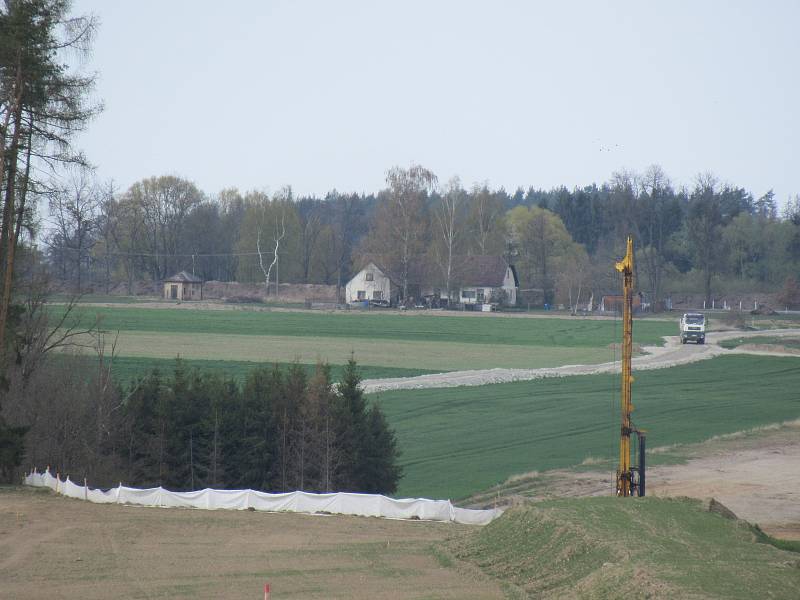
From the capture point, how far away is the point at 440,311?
4751 inches

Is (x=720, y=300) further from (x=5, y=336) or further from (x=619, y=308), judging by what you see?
(x=5, y=336)

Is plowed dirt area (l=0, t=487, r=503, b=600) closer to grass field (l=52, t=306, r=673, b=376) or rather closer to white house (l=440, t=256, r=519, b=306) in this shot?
grass field (l=52, t=306, r=673, b=376)

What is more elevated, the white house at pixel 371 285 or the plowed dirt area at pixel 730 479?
the white house at pixel 371 285

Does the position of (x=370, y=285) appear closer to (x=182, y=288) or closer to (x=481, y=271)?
(x=481, y=271)

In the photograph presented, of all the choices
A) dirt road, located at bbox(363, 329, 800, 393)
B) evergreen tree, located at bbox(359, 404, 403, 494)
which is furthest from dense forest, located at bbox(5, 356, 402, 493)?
dirt road, located at bbox(363, 329, 800, 393)

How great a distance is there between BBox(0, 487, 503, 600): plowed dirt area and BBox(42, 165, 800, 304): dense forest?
101570 millimetres

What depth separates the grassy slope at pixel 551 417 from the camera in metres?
33.2

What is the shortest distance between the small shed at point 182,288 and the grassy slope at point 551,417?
88.5 meters

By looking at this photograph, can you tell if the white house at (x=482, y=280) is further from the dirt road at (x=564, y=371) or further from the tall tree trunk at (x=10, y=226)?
the tall tree trunk at (x=10, y=226)

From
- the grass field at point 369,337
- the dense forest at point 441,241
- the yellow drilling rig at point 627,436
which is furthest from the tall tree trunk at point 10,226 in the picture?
the dense forest at point 441,241

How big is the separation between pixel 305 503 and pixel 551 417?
2054cm

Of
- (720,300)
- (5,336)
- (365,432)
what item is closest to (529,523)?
(365,432)

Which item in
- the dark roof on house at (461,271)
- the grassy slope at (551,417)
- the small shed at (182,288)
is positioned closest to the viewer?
the grassy slope at (551,417)

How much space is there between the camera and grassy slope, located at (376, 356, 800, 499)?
33156mm
